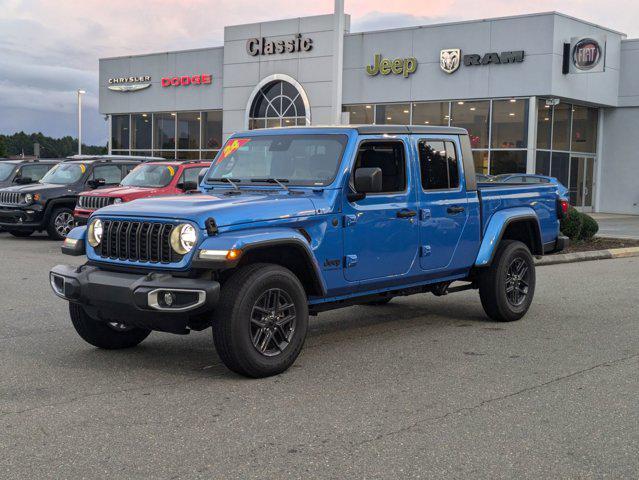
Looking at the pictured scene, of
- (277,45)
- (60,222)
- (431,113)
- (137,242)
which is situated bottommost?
(60,222)

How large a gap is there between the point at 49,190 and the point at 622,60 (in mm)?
24723

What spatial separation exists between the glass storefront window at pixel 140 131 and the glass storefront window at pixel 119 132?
1.80ft

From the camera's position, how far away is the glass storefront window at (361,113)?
3325 centimetres

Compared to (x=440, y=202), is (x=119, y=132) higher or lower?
higher

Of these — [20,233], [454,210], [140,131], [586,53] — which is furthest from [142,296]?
[140,131]

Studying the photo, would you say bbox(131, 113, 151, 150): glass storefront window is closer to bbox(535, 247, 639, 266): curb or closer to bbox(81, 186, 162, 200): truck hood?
bbox(81, 186, 162, 200): truck hood

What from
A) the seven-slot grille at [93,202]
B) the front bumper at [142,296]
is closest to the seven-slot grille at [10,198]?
the seven-slot grille at [93,202]

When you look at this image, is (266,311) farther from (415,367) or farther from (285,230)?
(415,367)

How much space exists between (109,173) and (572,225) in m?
10.5

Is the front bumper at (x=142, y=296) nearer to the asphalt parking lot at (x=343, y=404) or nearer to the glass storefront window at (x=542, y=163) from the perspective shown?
the asphalt parking lot at (x=343, y=404)

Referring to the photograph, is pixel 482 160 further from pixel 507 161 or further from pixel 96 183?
pixel 96 183

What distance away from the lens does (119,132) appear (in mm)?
42844

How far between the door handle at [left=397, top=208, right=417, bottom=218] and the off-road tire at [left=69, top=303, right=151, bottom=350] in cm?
250

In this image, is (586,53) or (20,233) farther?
(586,53)
